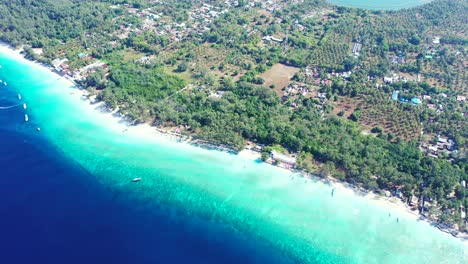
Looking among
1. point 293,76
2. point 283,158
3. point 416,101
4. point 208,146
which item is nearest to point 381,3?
point 293,76

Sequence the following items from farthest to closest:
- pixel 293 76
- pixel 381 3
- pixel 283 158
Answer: pixel 381 3, pixel 293 76, pixel 283 158

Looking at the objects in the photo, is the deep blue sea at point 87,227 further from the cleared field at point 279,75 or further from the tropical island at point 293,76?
the cleared field at point 279,75

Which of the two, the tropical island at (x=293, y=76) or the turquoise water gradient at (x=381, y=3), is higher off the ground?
the turquoise water gradient at (x=381, y=3)

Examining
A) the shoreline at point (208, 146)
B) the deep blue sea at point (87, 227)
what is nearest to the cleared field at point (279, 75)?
the shoreline at point (208, 146)

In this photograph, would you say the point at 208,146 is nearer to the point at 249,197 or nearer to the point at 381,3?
the point at 249,197

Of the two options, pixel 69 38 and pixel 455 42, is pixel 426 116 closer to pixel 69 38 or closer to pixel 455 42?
pixel 455 42

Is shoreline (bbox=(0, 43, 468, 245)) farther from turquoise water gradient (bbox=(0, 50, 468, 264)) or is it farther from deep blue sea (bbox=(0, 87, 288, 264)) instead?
deep blue sea (bbox=(0, 87, 288, 264))

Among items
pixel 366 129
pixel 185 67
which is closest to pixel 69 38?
pixel 185 67
